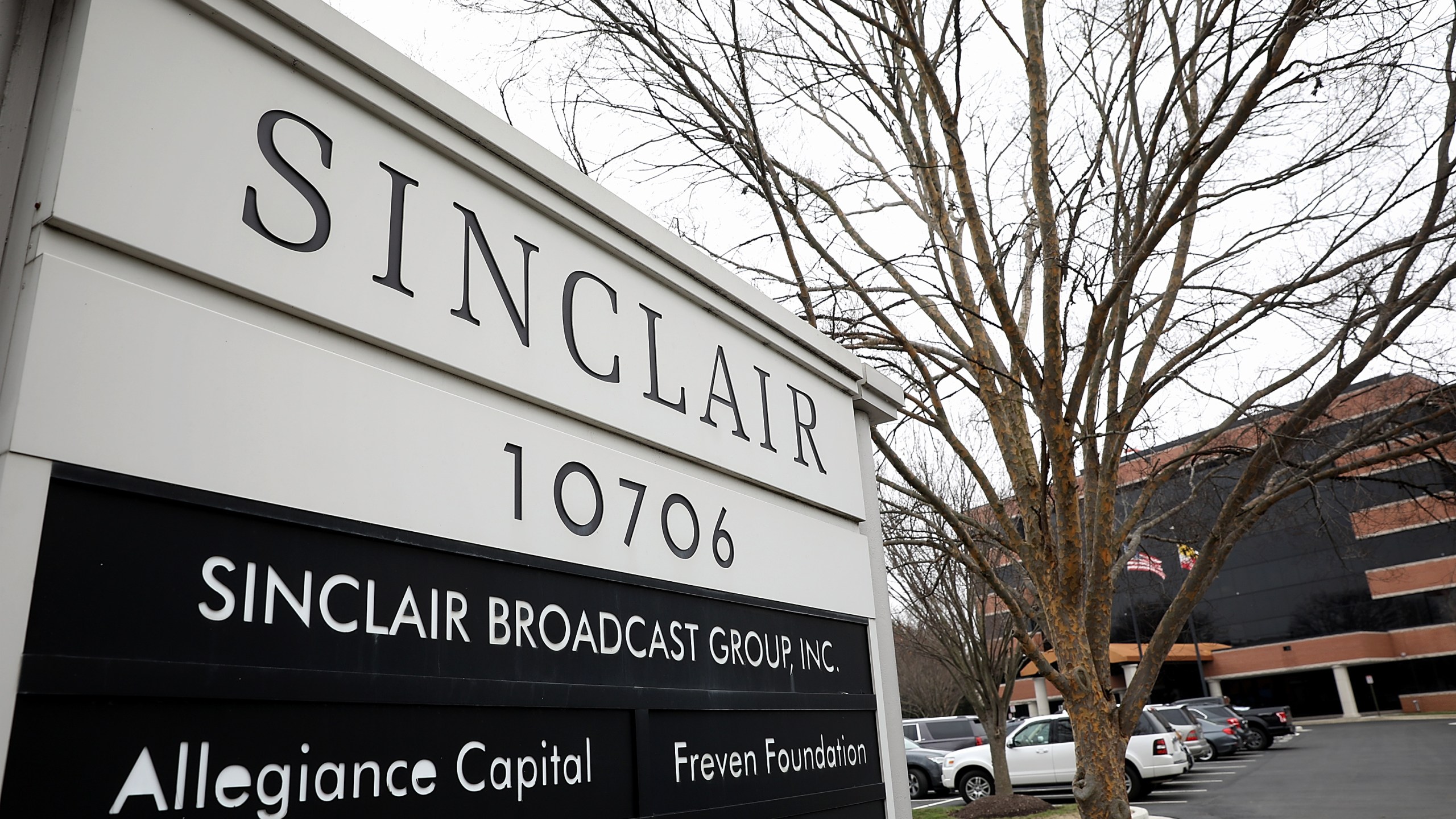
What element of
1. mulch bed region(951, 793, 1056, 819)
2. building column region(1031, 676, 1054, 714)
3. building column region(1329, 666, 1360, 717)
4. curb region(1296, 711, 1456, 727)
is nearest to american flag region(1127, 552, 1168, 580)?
mulch bed region(951, 793, 1056, 819)

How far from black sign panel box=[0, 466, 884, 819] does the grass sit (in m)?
12.8

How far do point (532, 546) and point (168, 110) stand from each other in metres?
1.01

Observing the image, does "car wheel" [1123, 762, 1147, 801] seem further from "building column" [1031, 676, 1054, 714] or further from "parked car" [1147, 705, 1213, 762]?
"building column" [1031, 676, 1054, 714]

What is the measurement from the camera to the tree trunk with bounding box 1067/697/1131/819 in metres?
5.80

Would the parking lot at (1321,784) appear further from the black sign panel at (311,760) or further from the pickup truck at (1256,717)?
the black sign panel at (311,760)

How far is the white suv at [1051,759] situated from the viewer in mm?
16312

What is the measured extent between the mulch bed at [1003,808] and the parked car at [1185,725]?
255 inches

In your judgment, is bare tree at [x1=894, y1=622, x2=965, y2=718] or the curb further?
the curb

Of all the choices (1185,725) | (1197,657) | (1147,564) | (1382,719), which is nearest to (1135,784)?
(1147,564)

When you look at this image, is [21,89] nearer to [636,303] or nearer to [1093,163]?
[636,303]

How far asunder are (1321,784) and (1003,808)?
8.23 meters

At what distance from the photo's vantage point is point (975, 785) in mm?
17312

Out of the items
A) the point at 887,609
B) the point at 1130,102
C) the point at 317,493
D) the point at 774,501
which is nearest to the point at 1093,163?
the point at 1130,102

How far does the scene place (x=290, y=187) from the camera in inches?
63.5
